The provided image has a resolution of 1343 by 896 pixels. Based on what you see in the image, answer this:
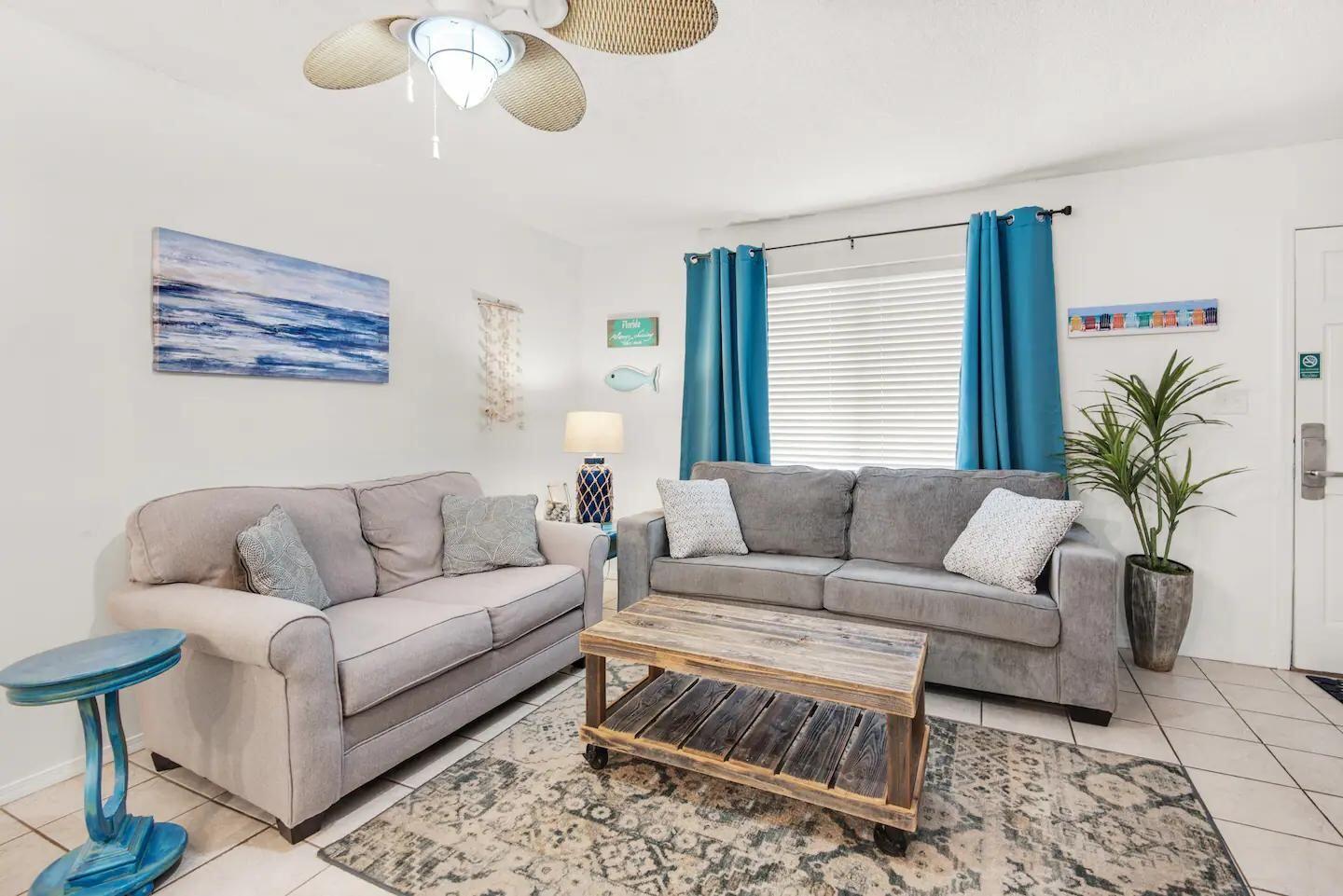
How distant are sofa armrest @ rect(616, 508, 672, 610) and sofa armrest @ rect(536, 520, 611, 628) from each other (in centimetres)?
25

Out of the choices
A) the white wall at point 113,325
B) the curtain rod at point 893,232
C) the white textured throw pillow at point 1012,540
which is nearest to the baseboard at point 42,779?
the white wall at point 113,325

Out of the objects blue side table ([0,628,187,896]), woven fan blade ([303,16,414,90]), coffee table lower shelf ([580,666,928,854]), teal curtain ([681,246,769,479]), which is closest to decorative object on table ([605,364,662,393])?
teal curtain ([681,246,769,479])

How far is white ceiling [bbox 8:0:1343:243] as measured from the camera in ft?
6.44

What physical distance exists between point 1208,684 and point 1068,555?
1.14m

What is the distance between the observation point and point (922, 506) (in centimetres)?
312

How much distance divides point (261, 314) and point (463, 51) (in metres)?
1.68

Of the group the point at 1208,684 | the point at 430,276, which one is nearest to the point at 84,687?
the point at 430,276

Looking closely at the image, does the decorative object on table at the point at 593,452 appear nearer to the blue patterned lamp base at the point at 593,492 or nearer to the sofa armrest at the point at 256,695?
the blue patterned lamp base at the point at 593,492

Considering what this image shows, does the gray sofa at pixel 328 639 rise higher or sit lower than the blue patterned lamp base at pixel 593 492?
lower

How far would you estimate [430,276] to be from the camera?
343 centimetres

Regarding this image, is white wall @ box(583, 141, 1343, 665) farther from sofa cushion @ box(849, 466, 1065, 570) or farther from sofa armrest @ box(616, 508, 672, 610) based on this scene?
sofa armrest @ box(616, 508, 672, 610)

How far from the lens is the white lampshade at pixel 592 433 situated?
3850 millimetres

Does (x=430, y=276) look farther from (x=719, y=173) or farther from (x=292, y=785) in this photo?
(x=292, y=785)

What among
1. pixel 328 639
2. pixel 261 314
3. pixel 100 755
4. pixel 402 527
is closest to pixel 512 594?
pixel 402 527
